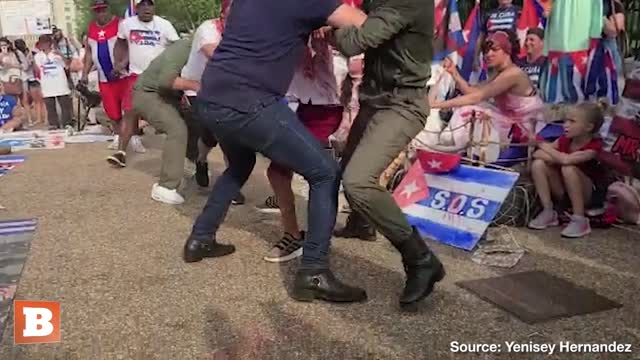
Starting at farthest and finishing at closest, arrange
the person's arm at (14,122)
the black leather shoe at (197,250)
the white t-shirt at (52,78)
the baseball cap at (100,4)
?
the white t-shirt at (52,78), the person's arm at (14,122), the baseball cap at (100,4), the black leather shoe at (197,250)

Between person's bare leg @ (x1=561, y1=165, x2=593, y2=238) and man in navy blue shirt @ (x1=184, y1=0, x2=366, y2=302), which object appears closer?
man in navy blue shirt @ (x1=184, y1=0, x2=366, y2=302)

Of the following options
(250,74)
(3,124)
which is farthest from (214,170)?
(3,124)

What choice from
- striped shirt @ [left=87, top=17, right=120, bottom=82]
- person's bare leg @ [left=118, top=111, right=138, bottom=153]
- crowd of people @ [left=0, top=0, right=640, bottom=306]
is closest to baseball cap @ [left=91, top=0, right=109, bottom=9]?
striped shirt @ [left=87, top=17, right=120, bottom=82]

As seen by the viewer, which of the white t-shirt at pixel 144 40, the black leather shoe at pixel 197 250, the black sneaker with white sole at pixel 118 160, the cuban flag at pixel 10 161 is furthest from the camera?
the white t-shirt at pixel 144 40

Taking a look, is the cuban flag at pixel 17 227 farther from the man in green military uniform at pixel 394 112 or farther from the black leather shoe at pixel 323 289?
the man in green military uniform at pixel 394 112

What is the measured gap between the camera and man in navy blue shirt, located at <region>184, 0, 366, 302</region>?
11.0 ft

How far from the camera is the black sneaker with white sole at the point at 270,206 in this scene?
18.5 feet

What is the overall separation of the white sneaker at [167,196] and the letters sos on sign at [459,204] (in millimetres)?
2236

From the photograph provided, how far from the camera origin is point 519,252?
437cm

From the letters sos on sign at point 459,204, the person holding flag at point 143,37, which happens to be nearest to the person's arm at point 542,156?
the letters sos on sign at point 459,204

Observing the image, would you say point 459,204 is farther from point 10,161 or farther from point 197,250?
point 10,161

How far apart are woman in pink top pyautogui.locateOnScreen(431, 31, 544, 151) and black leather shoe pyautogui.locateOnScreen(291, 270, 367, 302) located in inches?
80.3

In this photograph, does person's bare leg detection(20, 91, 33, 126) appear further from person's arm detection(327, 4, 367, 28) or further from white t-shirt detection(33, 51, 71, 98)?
person's arm detection(327, 4, 367, 28)

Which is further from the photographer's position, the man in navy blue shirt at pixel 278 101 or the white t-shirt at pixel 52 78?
the white t-shirt at pixel 52 78
